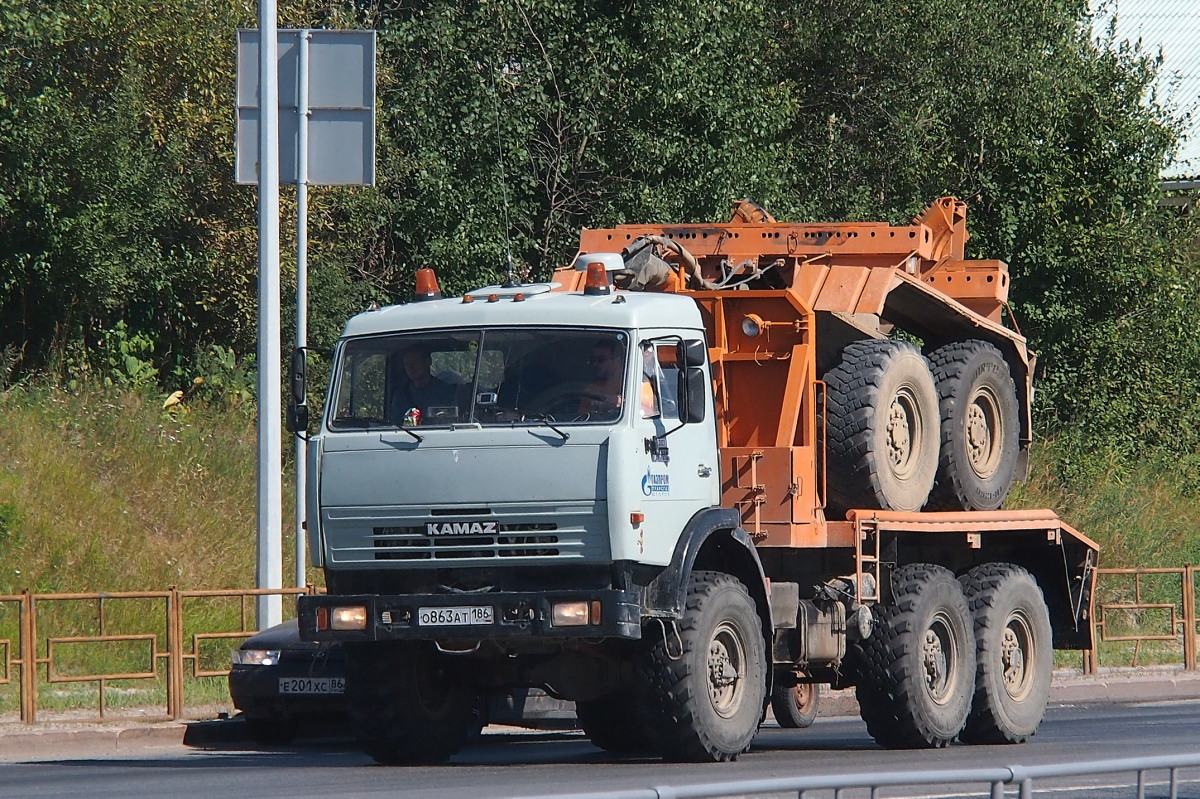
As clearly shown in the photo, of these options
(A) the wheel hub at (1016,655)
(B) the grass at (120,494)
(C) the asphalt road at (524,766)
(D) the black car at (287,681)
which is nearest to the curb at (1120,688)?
(C) the asphalt road at (524,766)

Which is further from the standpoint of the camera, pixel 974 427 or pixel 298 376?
pixel 974 427

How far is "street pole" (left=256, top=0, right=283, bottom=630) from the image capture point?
16.4m

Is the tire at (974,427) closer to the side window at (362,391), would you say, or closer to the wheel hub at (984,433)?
the wheel hub at (984,433)

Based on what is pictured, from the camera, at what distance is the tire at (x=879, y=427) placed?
13.0 m

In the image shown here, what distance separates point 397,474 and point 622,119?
54.1 feet

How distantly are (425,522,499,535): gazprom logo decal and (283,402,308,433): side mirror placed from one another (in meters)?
1.58

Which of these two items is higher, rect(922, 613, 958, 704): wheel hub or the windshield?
the windshield

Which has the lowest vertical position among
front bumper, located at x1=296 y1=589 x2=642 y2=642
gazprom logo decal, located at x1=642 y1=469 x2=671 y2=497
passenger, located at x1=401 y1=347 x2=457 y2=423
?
front bumper, located at x1=296 y1=589 x2=642 y2=642

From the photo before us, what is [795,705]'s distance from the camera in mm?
16078

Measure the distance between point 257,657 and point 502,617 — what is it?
12.2ft

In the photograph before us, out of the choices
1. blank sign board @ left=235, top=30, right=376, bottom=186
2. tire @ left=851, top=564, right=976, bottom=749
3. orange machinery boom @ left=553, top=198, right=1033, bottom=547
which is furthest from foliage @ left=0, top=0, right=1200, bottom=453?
tire @ left=851, top=564, right=976, bottom=749

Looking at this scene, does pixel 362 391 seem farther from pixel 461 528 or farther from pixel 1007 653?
pixel 1007 653

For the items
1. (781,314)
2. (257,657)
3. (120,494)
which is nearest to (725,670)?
(781,314)

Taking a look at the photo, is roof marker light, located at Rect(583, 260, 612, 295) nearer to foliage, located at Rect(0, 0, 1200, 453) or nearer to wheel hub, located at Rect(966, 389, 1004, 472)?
wheel hub, located at Rect(966, 389, 1004, 472)
